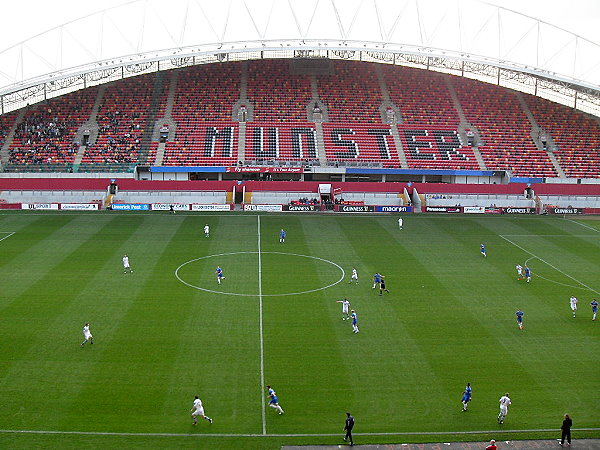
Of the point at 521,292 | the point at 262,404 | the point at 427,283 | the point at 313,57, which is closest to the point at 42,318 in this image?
the point at 262,404

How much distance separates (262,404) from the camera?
23.4 metres

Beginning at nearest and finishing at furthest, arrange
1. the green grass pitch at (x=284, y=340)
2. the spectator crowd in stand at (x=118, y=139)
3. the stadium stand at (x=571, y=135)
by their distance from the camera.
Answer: the green grass pitch at (x=284, y=340), the spectator crowd in stand at (x=118, y=139), the stadium stand at (x=571, y=135)

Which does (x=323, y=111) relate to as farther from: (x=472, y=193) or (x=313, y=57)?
(x=472, y=193)

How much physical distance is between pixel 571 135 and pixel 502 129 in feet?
27.9

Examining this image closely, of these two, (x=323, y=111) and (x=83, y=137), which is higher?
(x=323, y=111)

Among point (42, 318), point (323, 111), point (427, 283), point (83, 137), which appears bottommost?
point (42, 318)

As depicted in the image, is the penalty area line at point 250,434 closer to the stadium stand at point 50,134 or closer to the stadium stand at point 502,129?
the stadium stand at point 50,134

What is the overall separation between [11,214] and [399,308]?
40.1 metres

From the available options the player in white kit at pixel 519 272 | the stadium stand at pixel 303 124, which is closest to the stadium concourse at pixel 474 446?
the player in white kit at pixel 519 272

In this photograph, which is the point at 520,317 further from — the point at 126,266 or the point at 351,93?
the point at 351,93

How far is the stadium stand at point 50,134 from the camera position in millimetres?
68875

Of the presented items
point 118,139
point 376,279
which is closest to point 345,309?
point 376,279

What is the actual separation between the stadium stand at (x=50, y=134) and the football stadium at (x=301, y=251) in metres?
0.31

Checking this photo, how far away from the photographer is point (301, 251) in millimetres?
46281
